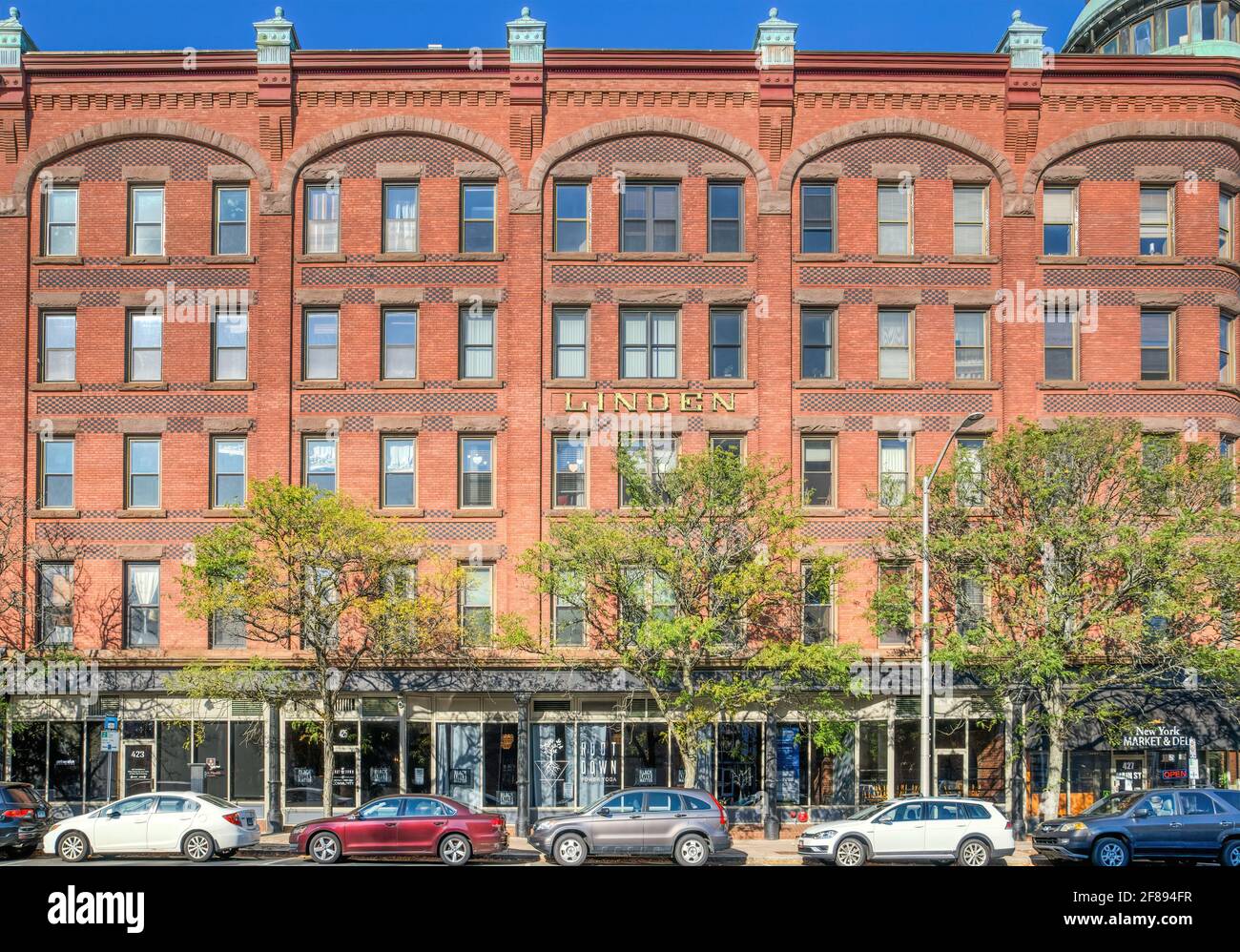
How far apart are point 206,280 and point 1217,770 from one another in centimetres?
2926

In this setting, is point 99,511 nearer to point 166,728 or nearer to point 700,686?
point 166,728

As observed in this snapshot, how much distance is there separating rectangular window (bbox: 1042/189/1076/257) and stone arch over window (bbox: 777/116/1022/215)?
38.4 inches

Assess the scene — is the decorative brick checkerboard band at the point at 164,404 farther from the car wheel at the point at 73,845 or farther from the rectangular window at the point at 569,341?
the car wheel at the point at 73,845

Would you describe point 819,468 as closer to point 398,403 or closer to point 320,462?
point 398,403

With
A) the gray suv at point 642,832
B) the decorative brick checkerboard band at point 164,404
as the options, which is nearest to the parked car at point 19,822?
the gray suv at point 642,832

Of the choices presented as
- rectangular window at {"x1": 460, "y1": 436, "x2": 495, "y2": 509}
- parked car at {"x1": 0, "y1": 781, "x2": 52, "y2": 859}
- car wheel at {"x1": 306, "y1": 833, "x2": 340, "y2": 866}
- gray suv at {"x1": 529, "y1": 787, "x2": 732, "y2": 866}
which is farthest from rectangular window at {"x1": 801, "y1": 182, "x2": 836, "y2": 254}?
parked car at {"x1": 0, "y1": 781, "x2": 52, "y2": 859}

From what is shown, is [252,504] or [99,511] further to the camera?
[99,511]

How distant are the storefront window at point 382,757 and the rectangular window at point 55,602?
8202mm

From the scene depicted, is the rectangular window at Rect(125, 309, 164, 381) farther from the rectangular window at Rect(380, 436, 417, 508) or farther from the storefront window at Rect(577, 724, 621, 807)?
the storefront window at Rect(577, 724, 621, 807)

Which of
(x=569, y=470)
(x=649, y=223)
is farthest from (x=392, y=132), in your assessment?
(x=569, y=470)

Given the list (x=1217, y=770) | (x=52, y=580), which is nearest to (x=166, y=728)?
(x=52, y=580)

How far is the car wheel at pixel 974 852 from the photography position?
2331cm
